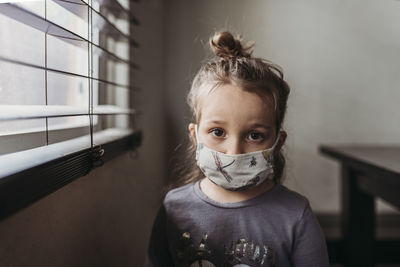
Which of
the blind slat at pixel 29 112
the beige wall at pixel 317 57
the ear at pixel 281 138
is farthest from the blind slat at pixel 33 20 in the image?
the beige wall at pixel 317 57

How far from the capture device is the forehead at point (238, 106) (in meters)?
0.75

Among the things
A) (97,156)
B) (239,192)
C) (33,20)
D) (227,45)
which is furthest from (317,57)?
(33,20)

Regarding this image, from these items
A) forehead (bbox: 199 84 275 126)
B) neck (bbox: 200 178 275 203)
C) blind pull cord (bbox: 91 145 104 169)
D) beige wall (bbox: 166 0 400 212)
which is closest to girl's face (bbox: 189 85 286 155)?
forehead (bbox: 199 84 275 126)

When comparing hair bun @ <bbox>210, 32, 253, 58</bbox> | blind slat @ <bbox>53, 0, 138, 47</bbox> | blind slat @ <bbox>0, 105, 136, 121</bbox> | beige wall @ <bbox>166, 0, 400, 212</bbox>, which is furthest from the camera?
beige wall @ <bbox>166, 0, 400, 212</bbox>

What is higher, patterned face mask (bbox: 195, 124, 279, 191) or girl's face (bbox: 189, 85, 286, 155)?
girl's face (bbox: 189, 85, 286, 155)

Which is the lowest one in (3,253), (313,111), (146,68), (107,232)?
(107,232)

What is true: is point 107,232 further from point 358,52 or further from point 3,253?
point 358,52

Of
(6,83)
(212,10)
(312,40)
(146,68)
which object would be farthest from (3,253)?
(312,40)

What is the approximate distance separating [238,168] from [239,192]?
0.08 metres

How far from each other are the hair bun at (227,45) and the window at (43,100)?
272mm

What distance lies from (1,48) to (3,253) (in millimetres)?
346

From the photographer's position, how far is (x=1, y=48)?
635 mm

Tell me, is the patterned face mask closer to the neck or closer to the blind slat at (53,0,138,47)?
the neck

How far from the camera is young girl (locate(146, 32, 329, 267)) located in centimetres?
75
